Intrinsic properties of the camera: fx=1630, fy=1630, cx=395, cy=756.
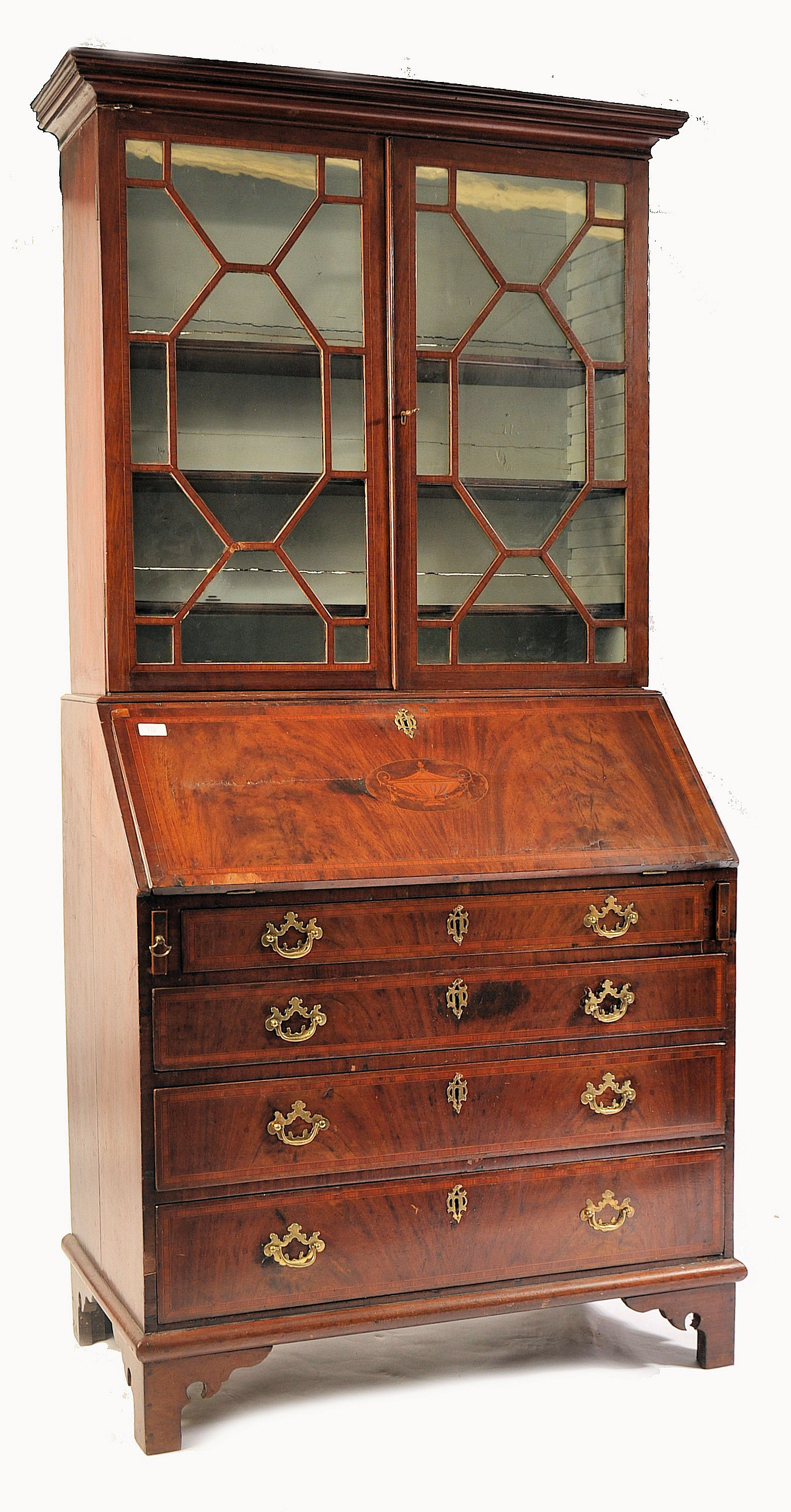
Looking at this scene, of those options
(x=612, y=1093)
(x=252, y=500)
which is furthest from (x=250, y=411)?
(x=612, y=1093)

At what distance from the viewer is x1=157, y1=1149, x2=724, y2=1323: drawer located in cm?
269

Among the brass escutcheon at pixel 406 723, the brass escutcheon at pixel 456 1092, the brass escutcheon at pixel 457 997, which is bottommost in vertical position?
the brass escutcheon at pixel 456 1092

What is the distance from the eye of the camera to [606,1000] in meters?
2.95

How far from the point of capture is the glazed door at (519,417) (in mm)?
3090

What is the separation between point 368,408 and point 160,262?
46 cm

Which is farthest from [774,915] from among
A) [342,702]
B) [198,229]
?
[198,229]

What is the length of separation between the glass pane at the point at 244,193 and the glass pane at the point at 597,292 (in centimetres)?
55

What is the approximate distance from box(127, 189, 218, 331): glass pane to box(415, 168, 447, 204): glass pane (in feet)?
1.40

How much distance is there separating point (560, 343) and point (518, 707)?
0.74 m

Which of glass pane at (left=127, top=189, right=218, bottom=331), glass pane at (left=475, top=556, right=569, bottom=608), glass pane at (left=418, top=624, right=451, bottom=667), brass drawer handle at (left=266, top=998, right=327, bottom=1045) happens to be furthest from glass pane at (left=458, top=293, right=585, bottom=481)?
brass drawer handle at (left=266, top=998, right=327, bottom=1045)

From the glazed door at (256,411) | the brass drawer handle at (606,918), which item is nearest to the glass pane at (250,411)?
the glazed door at (256,411)

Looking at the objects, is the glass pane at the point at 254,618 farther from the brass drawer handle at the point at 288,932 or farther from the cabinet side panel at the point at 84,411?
the brass drawer handle at the point at 288,932

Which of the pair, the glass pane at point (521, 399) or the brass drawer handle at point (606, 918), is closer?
the brass drawer handle at point (606, 918)

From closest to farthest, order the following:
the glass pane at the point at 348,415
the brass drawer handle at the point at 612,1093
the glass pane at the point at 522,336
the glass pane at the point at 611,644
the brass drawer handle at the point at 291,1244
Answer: the brass drawer handle at the point at 291,1244, the brass drawer handle at the point at 612,1093, the glass pane at the point at 348,415, the glass pane at the point at 522,336, the glass pane at the point at 611,644
